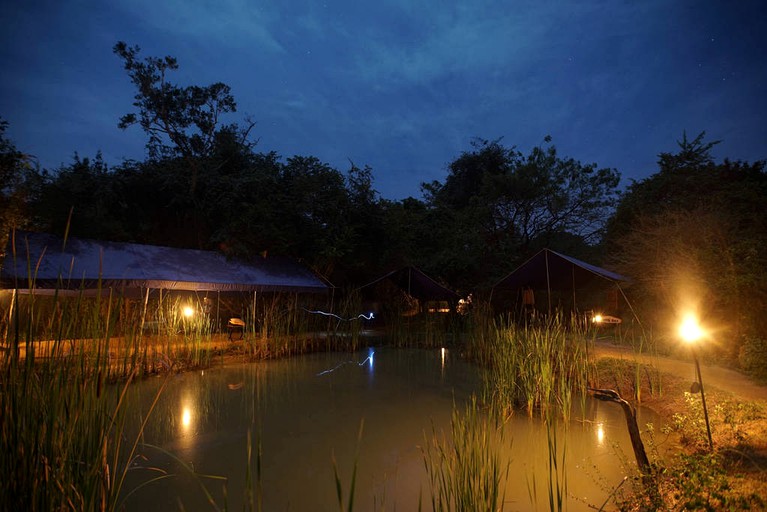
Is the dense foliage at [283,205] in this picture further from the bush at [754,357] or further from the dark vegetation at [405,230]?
the bush at [754,357]

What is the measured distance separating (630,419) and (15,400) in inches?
133

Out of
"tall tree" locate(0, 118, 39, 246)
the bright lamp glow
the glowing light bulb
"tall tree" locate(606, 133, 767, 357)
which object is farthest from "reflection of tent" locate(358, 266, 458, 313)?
the bright lamp glow

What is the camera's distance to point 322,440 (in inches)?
153

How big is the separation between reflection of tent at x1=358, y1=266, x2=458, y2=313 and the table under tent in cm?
192

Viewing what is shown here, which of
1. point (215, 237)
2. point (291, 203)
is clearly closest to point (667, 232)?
point (291, 203)

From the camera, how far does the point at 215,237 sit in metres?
10.9

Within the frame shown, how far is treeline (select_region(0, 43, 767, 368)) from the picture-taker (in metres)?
7.29

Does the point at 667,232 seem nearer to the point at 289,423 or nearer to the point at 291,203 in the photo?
the point at 289,423

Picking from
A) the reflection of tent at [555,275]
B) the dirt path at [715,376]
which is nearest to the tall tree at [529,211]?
the reflection of tent at [555,275]

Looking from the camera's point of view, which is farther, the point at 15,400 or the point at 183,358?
the point at 183,358

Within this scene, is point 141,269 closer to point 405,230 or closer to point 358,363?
point 358,363

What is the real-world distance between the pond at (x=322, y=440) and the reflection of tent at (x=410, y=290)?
4.21 metres

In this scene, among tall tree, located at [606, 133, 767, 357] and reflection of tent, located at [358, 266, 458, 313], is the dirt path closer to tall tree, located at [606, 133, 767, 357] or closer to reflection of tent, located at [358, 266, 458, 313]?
tall tree, located at [606, 133, 767, 357]

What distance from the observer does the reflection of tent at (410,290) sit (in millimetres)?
10897
